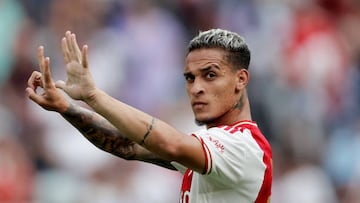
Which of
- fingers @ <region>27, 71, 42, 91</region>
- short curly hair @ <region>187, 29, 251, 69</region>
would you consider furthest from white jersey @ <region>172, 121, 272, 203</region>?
fingers @ <region>27, 71, 42, 91</region>

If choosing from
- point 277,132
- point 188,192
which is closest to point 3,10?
point 277,132

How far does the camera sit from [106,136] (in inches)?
256

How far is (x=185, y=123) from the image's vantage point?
1134cm

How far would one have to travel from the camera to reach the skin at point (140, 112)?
5.29m

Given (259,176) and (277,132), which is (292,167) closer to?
(277,132)

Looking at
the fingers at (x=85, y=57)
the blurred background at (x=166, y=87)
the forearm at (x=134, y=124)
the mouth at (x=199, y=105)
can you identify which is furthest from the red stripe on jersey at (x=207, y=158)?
the blurred background at (x=166, y=87)

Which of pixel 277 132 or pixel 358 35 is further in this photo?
pixel 358 35

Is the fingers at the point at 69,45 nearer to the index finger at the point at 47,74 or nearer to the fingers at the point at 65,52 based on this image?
the fingers at the point at 65,52

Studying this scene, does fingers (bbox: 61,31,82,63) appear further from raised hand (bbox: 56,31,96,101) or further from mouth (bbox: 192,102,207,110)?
mouth (bbox: 192,102,207,110)

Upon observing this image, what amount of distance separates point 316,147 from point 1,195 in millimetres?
4305

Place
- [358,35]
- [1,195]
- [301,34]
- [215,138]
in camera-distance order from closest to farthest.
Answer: [215,138] → [1,195] → [301,34] → [358,35]

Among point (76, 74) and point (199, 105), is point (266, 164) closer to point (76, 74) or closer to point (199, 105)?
point (199, 105)

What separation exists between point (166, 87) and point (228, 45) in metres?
5.88

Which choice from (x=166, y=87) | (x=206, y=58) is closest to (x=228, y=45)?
(x=206, y=58)
